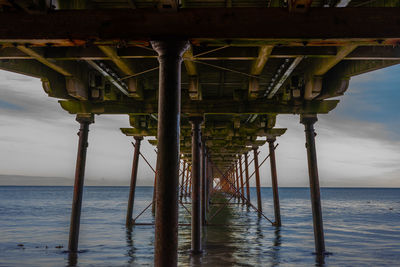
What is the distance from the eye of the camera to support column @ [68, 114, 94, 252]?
427 inches

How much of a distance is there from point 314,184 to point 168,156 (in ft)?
22.5

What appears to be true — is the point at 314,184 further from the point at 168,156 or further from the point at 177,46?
the point at 177,46

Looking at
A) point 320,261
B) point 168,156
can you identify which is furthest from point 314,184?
point 168,156

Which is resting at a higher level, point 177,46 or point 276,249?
point 177,46

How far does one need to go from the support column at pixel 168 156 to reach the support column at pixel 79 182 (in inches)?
261

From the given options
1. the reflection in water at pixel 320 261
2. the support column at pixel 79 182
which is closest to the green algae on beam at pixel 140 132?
the support column at pixel 79 182

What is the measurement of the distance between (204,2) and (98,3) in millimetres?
2033

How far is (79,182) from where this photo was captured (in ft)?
36.0

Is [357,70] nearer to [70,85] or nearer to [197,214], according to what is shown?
[197,214]

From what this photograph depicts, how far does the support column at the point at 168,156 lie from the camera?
497 centimetres

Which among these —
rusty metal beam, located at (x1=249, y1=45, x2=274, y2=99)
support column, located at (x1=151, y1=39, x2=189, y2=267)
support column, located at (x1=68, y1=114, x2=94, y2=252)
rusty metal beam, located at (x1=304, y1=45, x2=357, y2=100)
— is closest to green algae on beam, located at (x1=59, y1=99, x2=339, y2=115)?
support column, located at (x1=68, y1=114, x2=94, y2=252)

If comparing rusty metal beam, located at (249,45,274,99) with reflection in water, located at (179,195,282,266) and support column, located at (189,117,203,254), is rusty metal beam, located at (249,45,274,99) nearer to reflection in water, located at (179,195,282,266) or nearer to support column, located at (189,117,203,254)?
support column, located at (189,117,203,254)

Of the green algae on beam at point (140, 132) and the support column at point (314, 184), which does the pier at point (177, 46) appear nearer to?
the support column at point (314, 184)

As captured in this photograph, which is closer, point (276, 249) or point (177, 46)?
point (177, 46)
